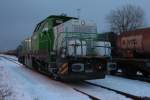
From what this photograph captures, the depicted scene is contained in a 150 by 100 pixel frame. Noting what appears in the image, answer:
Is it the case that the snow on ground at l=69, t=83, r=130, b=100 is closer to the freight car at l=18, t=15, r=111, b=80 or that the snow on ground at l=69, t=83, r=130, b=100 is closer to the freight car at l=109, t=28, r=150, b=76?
the freight car at l=18, t=15, r=111, b=80

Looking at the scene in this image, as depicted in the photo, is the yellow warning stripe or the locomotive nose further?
the yellow warning stripe

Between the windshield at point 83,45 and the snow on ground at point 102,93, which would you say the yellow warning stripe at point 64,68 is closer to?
the windshield at point 83,45

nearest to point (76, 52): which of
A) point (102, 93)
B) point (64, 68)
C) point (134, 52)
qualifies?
point (64, 68)

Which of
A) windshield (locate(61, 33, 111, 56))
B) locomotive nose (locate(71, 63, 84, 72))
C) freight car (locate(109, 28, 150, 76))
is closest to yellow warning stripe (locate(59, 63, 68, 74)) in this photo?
locomotive nose (locate(71, 63, 84, 72))

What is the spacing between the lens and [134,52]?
1800cm

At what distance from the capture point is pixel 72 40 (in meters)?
14.5

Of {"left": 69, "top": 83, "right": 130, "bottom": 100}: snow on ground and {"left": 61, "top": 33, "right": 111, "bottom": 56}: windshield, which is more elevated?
{"left": 61, "top": 33, "right": 111, "bottom": 56}: windshield

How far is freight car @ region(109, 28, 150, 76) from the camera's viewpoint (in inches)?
659

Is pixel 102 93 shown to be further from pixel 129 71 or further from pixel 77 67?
pixel 129 71

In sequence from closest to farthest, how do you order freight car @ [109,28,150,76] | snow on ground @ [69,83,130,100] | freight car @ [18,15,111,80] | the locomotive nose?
1. snow on ground @ [69,83,130,100]
2. the locomotive nose
3. freight car @ [18,15,111,80]
4. freight car @ [109,28,150,76]

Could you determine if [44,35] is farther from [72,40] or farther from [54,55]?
[72,40]

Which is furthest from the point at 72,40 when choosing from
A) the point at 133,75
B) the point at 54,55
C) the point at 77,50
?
the point at 133,75

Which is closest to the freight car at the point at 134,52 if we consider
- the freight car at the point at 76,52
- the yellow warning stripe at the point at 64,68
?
the freight car at the point at 76,52

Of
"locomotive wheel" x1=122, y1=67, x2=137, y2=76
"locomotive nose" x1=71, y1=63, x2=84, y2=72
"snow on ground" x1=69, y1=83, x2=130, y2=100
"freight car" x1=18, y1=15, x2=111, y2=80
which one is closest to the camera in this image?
"snow on ground" x1=69, y1=83, x2=130, y2=100
